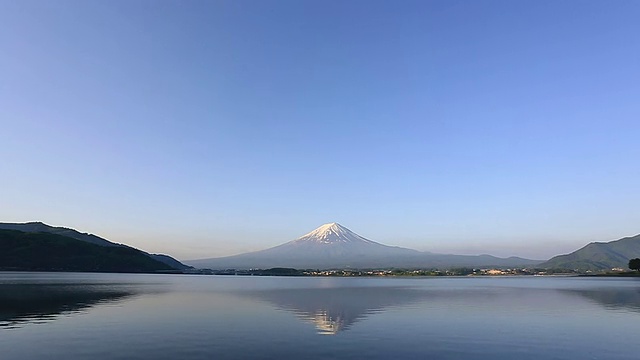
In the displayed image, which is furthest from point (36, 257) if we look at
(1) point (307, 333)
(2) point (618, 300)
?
(2) point (618, 300)

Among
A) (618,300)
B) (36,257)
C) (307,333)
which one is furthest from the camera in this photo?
(36,257)

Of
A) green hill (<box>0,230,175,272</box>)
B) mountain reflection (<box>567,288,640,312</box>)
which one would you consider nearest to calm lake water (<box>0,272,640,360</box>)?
mountain reflection (<box>567,288,640,312</box>)

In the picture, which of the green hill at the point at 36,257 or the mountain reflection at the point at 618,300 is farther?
the green hill at the point at 36,257

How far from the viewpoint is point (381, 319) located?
1196 inches

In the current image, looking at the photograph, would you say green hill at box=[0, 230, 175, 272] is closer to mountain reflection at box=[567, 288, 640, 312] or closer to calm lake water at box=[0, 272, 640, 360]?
calm lake water at box=[0, 272, 640, 360]

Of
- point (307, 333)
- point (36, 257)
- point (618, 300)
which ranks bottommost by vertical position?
point (307, 333)

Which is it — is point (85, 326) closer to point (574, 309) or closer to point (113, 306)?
point (113, 306)

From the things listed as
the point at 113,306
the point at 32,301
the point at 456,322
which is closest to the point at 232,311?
the point at 113,306

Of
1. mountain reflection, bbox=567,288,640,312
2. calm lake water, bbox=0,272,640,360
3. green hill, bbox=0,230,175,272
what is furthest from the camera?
green hill, bbox=0,230,175,272

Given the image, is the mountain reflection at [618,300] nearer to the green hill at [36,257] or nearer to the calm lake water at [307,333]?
the calm lake water at [307,333]

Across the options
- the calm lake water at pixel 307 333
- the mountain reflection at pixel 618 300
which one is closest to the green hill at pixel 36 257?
the calm lake water at pixel 307 333

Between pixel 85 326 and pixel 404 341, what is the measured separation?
1842 centimetres

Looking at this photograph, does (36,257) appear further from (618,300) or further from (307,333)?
(618,300)

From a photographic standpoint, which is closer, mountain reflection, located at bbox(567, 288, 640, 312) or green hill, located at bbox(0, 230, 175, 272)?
mountain reflection, located at bbox(567, 288, 640, 312)
